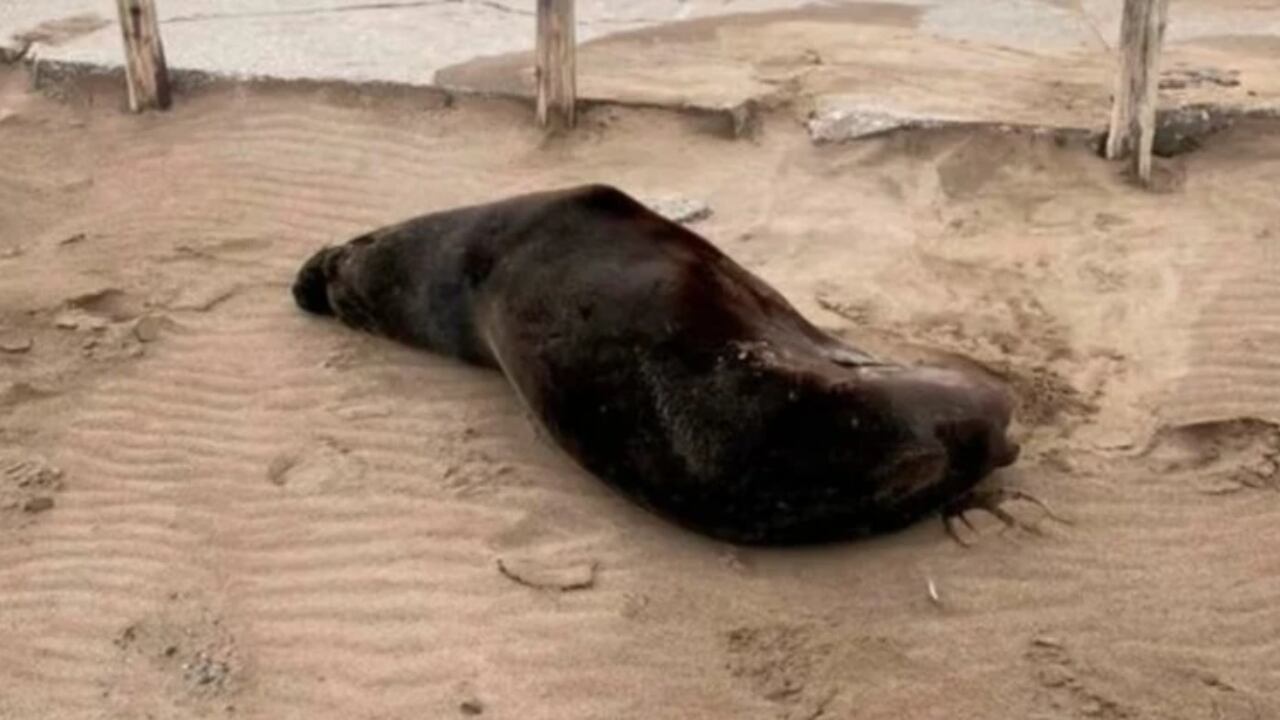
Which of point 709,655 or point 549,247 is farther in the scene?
point 549,247

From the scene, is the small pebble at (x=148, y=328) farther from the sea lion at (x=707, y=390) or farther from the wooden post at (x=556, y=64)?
the wooden post at (x=556, y=64)

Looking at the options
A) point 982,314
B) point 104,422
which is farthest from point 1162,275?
point 104,422

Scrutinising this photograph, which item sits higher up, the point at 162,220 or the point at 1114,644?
the point at 162,220

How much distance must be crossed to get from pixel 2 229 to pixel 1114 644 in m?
4.83

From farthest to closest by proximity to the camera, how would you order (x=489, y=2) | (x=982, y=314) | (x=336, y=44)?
(x=489, y=2) → (x=336, y=44) → (x=982, y=314)

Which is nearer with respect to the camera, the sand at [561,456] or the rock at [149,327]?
the sand at [561,456]

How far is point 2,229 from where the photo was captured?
286 inches


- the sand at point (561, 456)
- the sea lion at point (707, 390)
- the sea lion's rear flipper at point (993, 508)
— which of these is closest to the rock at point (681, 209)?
the sand at point (561, 456)

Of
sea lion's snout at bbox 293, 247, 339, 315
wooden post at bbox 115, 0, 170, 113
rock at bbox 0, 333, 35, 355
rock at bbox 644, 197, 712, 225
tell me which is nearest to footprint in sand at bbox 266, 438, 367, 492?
sea lion's snout at bbox 293, 247, 339, 315

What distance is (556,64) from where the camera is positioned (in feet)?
24.7

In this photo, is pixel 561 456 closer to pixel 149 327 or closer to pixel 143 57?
pixel 149 327

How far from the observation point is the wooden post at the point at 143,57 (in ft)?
25.7

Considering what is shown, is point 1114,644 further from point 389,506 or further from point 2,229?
point 2,229

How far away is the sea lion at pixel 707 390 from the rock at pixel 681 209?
42.0 inches
